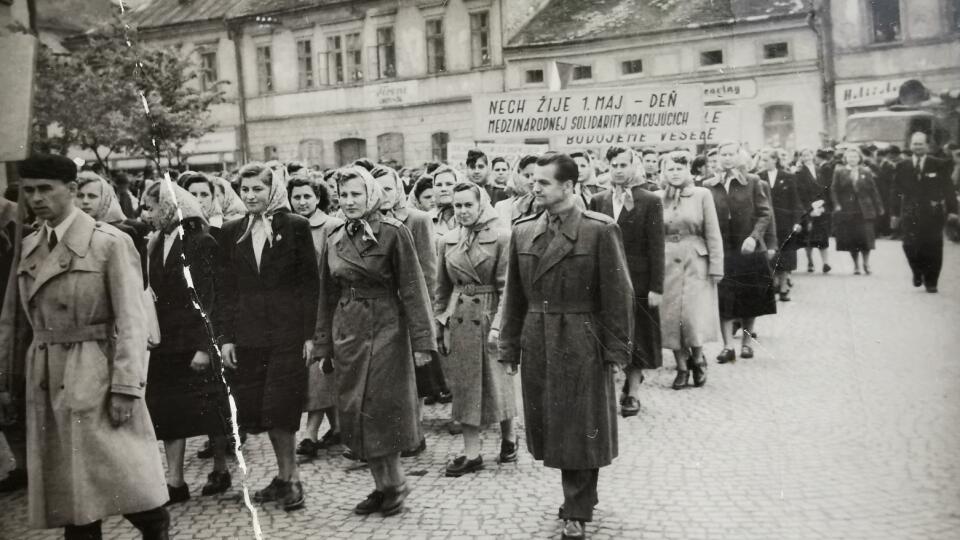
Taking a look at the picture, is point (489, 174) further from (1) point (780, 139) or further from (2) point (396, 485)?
(2) point (396, 485)

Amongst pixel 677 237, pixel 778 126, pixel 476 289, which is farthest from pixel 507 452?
pixel 778 126

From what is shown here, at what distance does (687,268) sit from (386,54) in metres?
3.29

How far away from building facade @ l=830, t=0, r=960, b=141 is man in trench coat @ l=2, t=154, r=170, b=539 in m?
4.34

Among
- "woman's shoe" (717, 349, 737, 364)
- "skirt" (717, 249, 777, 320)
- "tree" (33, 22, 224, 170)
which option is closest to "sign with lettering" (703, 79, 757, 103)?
"skirt" (717, 249, 777, 320)

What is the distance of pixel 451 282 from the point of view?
6.41 meters

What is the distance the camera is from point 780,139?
1087cm

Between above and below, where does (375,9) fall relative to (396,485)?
above

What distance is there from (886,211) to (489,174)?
17.0 feet

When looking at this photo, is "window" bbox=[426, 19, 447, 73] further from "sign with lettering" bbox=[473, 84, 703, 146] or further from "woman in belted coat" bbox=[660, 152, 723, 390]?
"woman in belted coat" bbox=[660, 152, 723, 390]

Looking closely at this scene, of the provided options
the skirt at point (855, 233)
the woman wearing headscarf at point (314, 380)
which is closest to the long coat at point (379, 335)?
the woman wearing headscarf at point (314, 380)

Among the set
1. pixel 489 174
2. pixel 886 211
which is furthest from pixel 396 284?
pixel 886 211

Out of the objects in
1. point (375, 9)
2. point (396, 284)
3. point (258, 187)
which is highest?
point (375, 9)

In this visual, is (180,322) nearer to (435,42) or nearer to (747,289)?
(435,42)

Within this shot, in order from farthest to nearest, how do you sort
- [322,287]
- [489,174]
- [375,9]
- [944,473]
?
[489,174] < [375,9] < [322,287] < [944,473]
